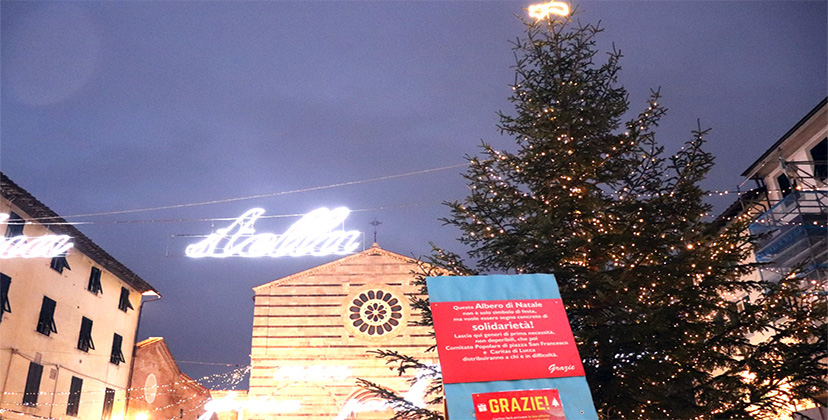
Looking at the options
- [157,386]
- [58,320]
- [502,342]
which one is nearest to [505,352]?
[502,342]

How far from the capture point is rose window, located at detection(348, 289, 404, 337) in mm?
31797

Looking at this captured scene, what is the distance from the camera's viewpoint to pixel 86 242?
21.2 metres

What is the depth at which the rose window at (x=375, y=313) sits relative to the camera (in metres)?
31.8

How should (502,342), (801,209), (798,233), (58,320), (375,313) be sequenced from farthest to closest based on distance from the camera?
1. (375,313)
2. (58,320)
3. (801,209)
4. (798,233)
5. (502,342)

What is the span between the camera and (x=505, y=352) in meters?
5.73

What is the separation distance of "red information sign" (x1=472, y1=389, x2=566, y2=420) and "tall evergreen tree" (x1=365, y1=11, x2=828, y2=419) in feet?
9.50

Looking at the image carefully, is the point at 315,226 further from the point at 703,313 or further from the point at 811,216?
the point at 811,216

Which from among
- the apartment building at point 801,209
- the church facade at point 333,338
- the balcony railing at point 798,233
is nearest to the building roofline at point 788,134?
the apartment building at point 801,209

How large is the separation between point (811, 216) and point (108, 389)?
22738 mm

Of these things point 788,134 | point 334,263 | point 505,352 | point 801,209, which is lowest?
point 505,352

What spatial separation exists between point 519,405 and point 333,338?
2708cm

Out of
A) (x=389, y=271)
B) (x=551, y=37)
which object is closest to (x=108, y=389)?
(x=389, y=271)

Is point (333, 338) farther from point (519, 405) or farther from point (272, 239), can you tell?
point (519, 405)

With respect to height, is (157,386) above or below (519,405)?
above
